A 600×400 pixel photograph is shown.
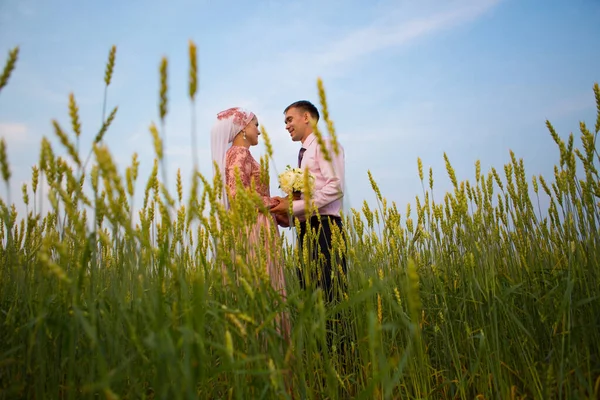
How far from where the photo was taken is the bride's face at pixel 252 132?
364cm

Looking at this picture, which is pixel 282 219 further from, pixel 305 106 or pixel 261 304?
pixel 261 304

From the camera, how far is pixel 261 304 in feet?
3.81

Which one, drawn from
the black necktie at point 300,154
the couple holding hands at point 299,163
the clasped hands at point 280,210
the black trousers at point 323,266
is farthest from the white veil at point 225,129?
the black trousers at point 323,266

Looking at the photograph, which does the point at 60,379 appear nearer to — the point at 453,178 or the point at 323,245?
the point at 453,178

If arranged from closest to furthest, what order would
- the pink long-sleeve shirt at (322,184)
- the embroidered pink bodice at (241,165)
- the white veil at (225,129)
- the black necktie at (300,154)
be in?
1. the pink long-sleeve shirt at (322,184)
2. the embroidered pink bodice at (241,165)
3. the white veil at (225,129)
4. the black necktie at (300,154)

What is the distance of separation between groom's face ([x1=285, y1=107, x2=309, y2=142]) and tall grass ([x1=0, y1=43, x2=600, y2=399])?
4.74ft

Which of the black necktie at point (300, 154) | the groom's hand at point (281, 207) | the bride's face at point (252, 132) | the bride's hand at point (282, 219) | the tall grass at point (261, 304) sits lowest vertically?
the tall grass at point (261, 304)

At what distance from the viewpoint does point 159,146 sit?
932mm

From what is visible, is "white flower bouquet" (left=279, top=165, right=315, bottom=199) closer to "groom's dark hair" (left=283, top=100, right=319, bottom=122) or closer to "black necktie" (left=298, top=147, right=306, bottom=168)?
"black necktie" (left=298, top=147, right=306, bottom=168)

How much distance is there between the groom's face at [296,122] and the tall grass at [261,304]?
56.8 inches

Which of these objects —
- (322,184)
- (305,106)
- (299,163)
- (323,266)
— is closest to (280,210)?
(322,184)

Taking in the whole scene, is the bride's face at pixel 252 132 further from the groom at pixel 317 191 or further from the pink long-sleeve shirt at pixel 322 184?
the pink long-sleeve shirt at pixel 322 184

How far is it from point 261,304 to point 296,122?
108 inches

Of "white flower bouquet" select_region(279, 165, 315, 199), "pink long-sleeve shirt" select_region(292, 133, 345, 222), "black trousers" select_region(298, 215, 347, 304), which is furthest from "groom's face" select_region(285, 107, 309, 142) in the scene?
"black trousers" select_region(298, 215, 347, 304)
